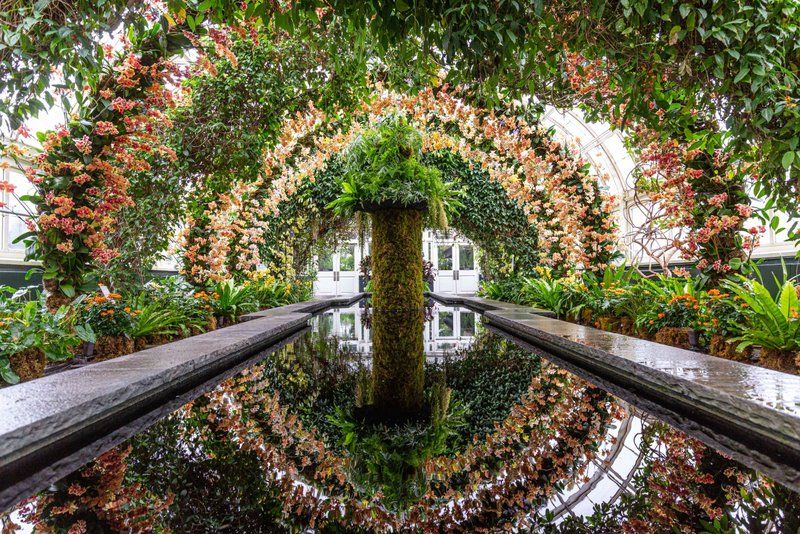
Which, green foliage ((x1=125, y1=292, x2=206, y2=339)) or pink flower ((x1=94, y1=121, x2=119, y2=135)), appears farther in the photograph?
green foliage ((x1=125, y1=292, x2=206, y2=339))

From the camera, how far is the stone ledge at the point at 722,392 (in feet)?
5.15

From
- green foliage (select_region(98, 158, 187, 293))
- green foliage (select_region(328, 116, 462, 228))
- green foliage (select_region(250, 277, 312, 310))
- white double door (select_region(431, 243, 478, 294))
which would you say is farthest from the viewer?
white double door (select_region(431, 243, 478, 294))

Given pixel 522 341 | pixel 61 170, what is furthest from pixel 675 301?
pixel 61 170

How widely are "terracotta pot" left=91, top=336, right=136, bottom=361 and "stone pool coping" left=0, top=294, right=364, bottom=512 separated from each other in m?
0.65

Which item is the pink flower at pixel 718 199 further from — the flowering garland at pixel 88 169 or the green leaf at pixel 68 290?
the green leaf at pixel 68 290

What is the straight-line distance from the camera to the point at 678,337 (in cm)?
378

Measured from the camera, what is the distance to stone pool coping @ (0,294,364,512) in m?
1.49

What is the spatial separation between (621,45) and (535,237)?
281 inches

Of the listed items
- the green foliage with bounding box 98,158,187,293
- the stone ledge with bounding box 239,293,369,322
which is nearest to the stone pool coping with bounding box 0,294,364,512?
the green foliage with bounding box 98,158,187,293

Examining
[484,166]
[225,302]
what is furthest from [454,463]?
[484,166]

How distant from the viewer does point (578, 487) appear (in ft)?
5.02

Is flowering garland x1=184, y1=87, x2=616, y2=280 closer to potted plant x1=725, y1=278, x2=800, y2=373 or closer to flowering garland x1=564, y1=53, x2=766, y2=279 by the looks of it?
flowering garland x1=564, y1=53, x2=766, y2=279

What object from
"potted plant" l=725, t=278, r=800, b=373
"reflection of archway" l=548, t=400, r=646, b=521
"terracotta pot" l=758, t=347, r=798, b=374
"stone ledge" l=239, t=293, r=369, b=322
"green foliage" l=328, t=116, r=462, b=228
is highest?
"green foliage" l=328, t=116, r=462, b=228

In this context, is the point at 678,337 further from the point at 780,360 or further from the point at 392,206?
the point at 392,206
